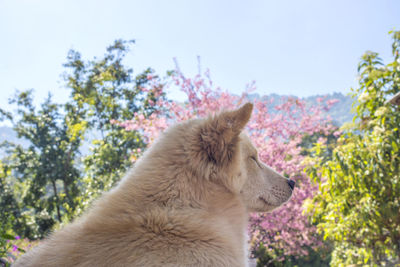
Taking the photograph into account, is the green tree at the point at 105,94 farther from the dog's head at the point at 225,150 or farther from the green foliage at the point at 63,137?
the dog's head at the point at 225,150

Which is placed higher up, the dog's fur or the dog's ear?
the dog's ear

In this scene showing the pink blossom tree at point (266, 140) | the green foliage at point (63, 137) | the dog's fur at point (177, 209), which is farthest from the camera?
the green foliage at point (63, 137)

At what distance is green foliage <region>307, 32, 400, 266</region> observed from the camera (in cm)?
452

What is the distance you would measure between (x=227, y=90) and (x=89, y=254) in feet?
25.8

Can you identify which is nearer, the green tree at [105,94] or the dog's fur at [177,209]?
the dog's fur at [177,209]

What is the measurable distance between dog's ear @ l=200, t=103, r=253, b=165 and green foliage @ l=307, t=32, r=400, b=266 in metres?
3.20

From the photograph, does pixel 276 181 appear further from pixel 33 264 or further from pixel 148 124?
pixel 148 124

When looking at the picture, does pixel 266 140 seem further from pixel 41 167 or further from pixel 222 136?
pixel 41 167

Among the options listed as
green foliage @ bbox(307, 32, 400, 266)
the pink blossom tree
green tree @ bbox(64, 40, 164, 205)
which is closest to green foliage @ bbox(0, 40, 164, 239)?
green tree @ bbox(64, 40, 164, 205)

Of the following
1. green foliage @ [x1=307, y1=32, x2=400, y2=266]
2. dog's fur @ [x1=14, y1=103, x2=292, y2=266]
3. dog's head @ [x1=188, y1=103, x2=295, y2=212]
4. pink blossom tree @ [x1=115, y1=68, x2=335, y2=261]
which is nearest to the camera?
dog's fur @ [x1=14, y1=103, x2=292, y2=266]

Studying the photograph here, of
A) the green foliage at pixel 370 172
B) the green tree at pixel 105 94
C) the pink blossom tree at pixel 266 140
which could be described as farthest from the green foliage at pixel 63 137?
the green foliage at pixel 370 172

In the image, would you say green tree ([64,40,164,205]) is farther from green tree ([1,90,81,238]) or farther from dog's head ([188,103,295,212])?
dog's head ([188,103,295,212])

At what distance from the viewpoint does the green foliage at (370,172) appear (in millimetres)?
4523

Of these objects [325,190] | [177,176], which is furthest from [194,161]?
[325,190]
